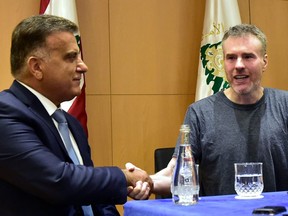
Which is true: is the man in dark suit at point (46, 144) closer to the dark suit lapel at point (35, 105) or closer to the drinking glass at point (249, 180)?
the dark suit lapel at point (35, 105)

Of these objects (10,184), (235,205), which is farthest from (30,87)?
(235,205)

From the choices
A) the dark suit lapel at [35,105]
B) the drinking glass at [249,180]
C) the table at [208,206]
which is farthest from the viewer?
the dark suit lapel at [35,105]

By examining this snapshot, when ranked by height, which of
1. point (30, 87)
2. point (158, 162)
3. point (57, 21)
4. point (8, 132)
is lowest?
point (158, 162)

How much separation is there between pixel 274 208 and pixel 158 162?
6.07 ft

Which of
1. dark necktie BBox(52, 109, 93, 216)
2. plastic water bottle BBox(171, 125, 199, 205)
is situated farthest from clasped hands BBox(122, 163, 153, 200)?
plastic water bottle BBox(171, 125, 199, 205)

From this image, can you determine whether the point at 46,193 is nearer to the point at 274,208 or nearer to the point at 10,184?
the point at 10,184

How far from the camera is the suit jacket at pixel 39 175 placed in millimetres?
2010

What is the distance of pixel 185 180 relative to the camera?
196cm

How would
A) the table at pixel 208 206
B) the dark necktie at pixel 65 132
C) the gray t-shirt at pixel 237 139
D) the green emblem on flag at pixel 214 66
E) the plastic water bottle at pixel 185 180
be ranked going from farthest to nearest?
1. the green emblem on flag at pixel 214 66
2. the gray t-shirt at pixel 237 139
3. the dark necktie at pixel 65 132
4. the plastic water bottle at pixel 185 180
5. the table at pixel 208 206

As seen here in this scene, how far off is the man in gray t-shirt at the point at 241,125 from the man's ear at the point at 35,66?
33.7 inches

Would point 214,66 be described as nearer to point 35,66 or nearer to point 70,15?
point 70,15

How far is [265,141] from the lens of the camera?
9.20ft

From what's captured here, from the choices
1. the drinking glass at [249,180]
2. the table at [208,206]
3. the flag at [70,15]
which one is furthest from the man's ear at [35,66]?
the flag at [70,15]

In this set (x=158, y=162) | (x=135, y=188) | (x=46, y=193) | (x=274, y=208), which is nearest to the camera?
(x=274, y=208)
